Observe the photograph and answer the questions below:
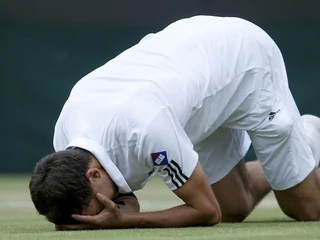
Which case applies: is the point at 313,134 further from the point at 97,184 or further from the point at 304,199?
the point at 97,184

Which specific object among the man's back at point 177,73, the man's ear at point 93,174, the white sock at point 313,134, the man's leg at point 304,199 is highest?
the man's back at point 177,73

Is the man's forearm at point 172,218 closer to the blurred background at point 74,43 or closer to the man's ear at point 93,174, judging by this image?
the man's ear at point 93,174

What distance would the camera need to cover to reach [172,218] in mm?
5410

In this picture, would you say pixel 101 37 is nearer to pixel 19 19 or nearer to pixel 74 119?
pixel 19 19

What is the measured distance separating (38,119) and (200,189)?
8439 millimetres

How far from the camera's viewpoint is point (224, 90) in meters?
5.78

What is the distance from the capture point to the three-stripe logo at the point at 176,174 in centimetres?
511

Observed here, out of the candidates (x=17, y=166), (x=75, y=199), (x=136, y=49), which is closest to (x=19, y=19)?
(x=17, y=166)

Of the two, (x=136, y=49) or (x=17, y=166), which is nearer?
(x=136, y=49)

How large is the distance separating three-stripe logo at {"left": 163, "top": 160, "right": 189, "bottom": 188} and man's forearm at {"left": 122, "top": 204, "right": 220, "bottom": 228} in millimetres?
222

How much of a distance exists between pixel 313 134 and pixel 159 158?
7.11 feet

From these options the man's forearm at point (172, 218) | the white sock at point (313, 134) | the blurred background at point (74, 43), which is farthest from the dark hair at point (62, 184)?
the blurred background at point (74, 43)

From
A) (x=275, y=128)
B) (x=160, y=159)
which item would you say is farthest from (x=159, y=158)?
(x=275, y=128)

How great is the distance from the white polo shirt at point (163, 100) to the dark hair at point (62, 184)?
3.9 inches
